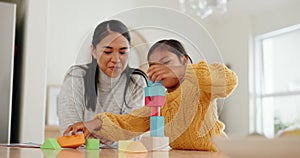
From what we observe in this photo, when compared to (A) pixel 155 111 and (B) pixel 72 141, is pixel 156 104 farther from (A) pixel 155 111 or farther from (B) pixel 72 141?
(B) pixel 72 141

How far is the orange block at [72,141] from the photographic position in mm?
871

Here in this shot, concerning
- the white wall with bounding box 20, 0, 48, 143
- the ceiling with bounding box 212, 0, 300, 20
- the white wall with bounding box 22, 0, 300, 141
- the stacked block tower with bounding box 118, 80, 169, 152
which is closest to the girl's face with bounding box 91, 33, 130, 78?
the stacked block tower with bounding box 118, 80, 169, 152

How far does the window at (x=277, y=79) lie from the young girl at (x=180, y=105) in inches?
156

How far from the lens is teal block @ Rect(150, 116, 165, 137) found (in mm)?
833

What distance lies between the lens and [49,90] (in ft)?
13.1

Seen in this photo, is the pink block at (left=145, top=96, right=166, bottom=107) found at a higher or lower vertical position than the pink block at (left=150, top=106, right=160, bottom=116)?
higher

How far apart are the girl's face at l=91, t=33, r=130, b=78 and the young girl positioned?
6cm

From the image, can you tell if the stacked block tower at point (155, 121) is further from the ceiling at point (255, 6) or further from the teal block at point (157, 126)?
the ceiling at point (255, 6)

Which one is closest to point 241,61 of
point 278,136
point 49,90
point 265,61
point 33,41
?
point 265,61

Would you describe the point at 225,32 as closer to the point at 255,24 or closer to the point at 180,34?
the point at 255,24

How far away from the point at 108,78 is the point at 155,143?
0.20 m

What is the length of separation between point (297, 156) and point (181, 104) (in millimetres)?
410

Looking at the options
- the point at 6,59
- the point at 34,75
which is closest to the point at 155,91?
the point at 34,75

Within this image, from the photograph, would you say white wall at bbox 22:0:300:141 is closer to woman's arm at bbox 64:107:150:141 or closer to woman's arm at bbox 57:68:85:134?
woman's arm at bbox 57:68:85:134
